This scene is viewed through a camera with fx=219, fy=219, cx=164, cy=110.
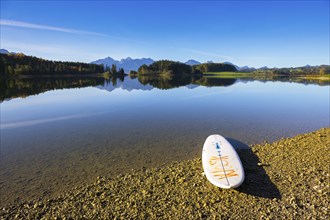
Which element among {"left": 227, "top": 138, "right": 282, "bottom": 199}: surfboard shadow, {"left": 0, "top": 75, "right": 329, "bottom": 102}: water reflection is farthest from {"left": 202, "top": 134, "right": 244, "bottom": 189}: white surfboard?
{"left": 0, "top": 75, "right": 329, "bottom": 102}: water reflection

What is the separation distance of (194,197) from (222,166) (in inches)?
103

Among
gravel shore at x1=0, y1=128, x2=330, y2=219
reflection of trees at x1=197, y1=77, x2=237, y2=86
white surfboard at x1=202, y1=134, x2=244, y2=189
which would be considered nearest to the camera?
gravel shore at x1=0, y1=128, x2=330, y2=219

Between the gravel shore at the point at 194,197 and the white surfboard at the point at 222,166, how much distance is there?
1.32 feet

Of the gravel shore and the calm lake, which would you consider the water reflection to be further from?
the gravel shore

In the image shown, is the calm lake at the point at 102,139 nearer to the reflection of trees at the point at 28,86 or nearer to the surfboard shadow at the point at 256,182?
the surfboard shadow at the point at 256,182

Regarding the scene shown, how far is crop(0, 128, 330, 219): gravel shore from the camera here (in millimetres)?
7980

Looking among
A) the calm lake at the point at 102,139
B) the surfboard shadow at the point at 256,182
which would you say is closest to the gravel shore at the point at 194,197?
the surfboard shadow at the point at 256,182

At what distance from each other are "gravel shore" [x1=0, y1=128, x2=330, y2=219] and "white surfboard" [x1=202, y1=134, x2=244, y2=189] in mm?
403

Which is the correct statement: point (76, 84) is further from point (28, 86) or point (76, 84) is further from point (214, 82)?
point (214, 82)

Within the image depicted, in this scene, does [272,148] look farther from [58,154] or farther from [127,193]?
[58,154]

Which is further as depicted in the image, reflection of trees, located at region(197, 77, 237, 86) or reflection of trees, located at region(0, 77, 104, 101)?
reflection of trees, located at region(197, 77, 237, 86)

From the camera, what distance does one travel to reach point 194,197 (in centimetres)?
898

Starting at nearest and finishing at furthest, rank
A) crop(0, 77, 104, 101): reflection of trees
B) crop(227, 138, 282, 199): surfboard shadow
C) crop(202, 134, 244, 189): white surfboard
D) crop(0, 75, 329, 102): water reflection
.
A: crop(227, 138, 282, 199): surfboard shadow
crop(202, 134, 244, 189): white surfboard
crop(0, 77, 104, 101): reflection of trees
crop(0, 75, 329, 102): water reflection

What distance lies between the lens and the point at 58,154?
15.0 meters
